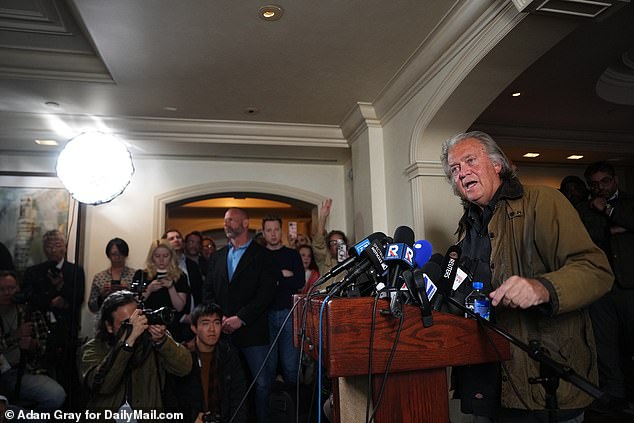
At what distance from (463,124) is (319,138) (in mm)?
1578

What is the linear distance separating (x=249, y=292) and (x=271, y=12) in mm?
1894

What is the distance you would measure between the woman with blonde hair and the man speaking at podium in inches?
105

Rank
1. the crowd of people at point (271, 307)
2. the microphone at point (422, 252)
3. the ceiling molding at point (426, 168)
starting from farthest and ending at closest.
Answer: the ceiling molding at point (426, 168), the microphone at point (422, 252), the crowd of people at point (271, 307)

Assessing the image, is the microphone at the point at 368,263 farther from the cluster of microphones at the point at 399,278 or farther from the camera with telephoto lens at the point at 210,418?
the camera with telephoto lens at the point at 210,418

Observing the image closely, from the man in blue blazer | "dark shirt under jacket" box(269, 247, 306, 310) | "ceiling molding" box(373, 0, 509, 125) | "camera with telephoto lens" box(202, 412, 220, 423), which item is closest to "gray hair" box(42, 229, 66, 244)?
the man in blue blazer

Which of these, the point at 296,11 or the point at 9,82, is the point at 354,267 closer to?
the point at 296,11

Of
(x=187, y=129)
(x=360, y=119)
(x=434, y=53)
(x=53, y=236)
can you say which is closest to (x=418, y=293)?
(x=434, y=53)

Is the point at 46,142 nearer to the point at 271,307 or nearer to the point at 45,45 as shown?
the point at 45,45

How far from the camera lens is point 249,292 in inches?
133

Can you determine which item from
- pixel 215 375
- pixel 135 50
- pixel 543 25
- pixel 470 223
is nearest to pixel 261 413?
pixel 215 375

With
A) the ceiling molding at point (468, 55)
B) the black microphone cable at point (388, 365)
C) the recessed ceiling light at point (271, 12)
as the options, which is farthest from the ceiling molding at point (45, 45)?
the black microphone cable at point (388, 365)

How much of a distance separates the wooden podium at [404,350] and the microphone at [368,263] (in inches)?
3.8

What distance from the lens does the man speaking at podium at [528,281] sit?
116cm

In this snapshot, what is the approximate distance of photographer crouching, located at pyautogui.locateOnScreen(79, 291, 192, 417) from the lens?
221 cm
